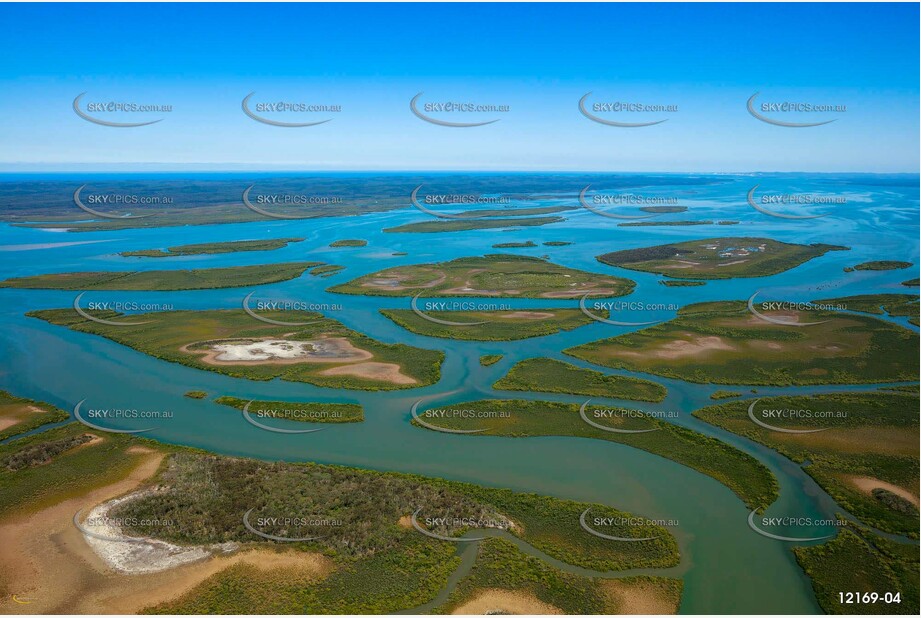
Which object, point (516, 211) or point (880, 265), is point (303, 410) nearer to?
point (880, 265)

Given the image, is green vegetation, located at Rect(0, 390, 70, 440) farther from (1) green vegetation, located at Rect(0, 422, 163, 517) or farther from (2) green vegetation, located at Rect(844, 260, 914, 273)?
(2) green vegetation, located at Rect(844, 260, 914, 273)

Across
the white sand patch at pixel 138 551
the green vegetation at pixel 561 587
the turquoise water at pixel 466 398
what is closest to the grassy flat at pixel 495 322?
the turquoise water at pixel 466 398

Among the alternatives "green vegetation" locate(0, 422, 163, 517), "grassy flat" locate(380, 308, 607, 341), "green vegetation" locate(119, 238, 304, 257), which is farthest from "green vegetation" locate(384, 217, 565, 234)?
"green vegetation" locate(0, 422, 163, 517)

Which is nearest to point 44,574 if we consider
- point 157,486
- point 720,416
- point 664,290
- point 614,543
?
point 157,486

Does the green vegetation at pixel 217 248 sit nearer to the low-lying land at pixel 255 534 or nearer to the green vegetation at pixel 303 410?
the green vegetation at pixel 303 410

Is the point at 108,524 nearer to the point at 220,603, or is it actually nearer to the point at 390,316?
the point at 220,603

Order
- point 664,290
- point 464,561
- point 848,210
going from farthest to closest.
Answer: point 848,210 < point 664,290 < point 464,561
